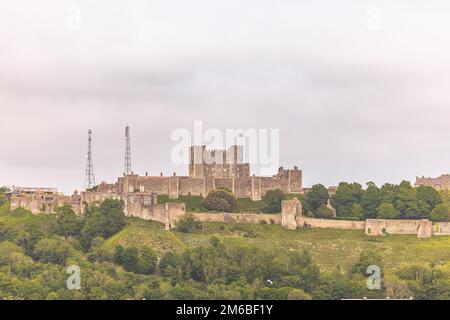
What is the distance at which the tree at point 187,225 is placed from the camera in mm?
93100

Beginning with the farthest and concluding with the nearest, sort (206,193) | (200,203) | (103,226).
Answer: (206,193) < (200,203) < (103,226)

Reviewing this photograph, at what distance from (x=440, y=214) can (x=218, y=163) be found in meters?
20.2

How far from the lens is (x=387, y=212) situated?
95.5 m

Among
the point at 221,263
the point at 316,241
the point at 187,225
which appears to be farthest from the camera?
the point at 187,225

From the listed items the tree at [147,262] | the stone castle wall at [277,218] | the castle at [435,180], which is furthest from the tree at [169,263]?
the castle at [435,180]

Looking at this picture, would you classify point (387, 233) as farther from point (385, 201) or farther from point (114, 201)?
point (114, 201)

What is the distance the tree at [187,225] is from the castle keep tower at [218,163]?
11170 millimetres

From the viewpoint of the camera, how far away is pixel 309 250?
8931 cm

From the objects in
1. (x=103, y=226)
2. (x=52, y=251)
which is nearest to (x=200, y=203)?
(x=103, y=226)

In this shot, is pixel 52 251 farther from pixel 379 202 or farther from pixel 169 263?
pixel 379 202

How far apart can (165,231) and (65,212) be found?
9423 mm

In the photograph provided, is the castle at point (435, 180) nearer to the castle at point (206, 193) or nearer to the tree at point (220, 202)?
the castle at point (206, 193)

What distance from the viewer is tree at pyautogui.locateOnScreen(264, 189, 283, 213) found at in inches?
3856
